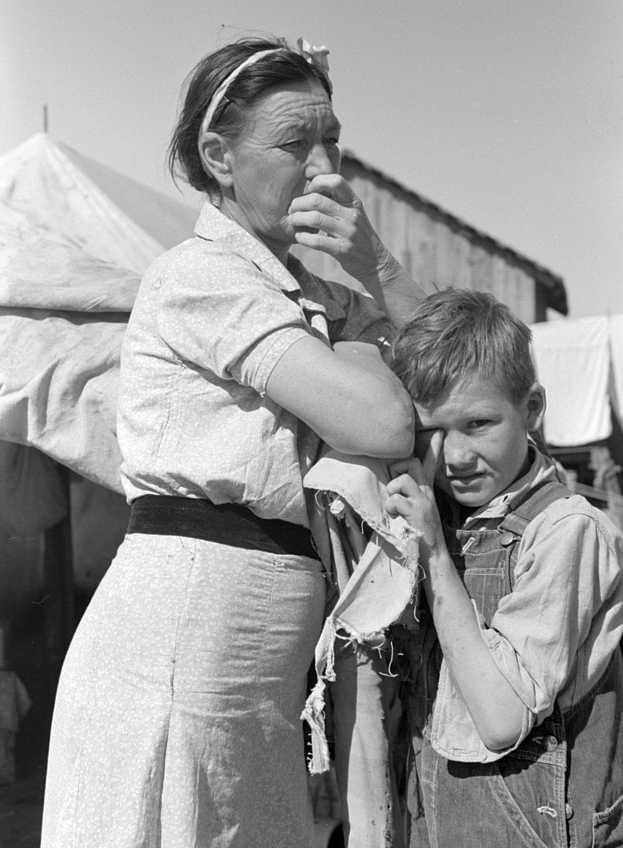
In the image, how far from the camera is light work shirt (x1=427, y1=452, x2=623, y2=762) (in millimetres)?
1412

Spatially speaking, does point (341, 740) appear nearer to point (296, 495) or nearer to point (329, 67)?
point (296, 495)

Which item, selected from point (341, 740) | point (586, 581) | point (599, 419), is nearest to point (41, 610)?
point (341, 740)

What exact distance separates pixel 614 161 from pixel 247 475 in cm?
229

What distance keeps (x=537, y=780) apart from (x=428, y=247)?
10.6 metres

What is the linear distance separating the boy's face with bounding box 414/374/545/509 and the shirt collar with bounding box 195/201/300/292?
319 millimetres

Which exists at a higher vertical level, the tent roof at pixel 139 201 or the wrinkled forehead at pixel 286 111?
the wrinkled forehead at pixel 286 111

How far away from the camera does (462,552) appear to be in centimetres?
162

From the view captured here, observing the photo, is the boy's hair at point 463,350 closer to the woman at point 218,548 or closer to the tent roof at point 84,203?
the woman at point 218,548

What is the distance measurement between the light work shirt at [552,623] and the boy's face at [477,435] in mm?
105

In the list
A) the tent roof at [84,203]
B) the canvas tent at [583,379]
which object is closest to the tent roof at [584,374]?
the canvas tent at [583,379]

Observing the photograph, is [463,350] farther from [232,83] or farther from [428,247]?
[428,247]

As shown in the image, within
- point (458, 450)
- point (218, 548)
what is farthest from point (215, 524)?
point (458, 450)

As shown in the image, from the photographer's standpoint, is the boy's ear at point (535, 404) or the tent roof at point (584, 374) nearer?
the boy's ear at point (535, 404)

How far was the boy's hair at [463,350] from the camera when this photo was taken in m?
A: 1.55
